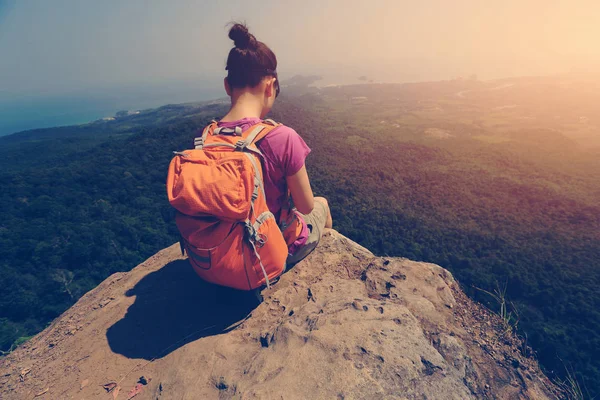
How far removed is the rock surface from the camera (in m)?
2.21

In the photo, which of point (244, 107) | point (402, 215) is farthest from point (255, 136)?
point (402, 215)

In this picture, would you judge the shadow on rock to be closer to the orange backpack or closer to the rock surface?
the rock surface

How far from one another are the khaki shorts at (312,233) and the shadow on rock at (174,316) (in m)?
0.86

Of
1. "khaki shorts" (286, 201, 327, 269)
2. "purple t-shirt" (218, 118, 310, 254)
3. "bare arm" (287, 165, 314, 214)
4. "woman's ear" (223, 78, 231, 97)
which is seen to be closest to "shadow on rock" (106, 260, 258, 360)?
"khaki shorts" (286, 201, 327, 269)

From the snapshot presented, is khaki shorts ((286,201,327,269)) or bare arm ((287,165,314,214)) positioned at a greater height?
bare arm ((287,165,314,214))

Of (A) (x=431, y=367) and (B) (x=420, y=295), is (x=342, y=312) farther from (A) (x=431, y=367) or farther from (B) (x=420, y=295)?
(B) (x=420, y=295)

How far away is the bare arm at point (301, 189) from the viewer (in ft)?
9.55

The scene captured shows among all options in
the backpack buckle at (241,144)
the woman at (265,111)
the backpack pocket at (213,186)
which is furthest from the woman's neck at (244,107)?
the backpack pocket at (213,186)

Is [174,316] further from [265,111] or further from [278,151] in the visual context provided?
[265,111]

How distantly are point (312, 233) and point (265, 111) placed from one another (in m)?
1.91

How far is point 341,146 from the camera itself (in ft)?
165

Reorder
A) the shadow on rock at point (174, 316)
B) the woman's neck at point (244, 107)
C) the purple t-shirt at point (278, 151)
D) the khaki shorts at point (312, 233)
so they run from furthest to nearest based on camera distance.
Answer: the khaki shorts at point (312, 233)
the shadow on rock at point (174, 316)
the woman's neck at point (244, 107)
the purple t-shirt at point (278, 151)

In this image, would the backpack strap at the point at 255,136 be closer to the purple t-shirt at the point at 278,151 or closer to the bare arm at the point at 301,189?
the purple t-shirt at the point at 278,151

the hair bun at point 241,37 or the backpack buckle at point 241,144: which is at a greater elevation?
the hair bun at point 241,37
